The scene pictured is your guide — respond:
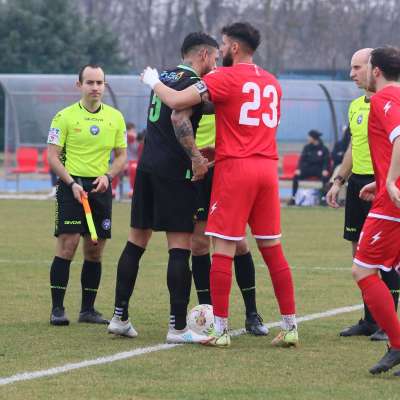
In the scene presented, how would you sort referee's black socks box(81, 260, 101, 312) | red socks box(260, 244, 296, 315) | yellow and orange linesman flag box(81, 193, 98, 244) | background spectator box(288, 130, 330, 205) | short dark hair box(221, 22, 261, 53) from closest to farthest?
short dark hair box(221, 22, 261, 53)
red socks box(260, 244, 296, 315)
yellow and orange linesman flag box(81, 193, 98, 244)
referee's black socks box(81, 260, 101, 312)
background spectator box(288, 130, 330, 205)

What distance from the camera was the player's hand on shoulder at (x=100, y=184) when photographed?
8922 millimetres

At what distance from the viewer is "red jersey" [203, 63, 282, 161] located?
24.9ft

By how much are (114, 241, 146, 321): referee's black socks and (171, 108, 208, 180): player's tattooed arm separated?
2.87 ft

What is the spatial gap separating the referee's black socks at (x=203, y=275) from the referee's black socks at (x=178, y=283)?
57cm

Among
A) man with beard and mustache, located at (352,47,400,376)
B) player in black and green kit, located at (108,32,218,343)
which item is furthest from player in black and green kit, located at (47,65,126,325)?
man with beard and mustache, located at (352,47,400,376)

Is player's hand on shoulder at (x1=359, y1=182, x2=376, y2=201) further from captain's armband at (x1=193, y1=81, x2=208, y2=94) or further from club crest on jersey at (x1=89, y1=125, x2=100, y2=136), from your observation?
club crest on jersey at (x1=89, y1=125, x2=100, y2=136)

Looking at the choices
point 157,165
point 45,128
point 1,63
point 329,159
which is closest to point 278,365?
point 157,165

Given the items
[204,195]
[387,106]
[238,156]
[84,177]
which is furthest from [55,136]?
[387,106]

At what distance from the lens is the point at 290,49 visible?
5434 cm

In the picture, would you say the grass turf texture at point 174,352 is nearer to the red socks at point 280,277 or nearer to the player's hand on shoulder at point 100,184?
the red socks at point 280,277

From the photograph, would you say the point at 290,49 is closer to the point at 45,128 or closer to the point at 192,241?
the point at 45,128

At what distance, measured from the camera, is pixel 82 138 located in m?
9.03

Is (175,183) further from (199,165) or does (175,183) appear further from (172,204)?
(199,165)

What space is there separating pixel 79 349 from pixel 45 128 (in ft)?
70.1
